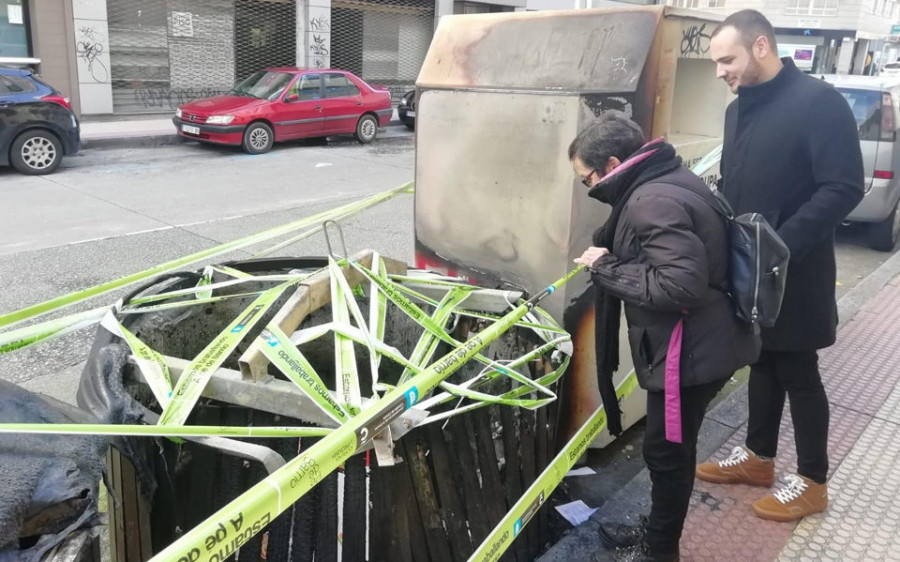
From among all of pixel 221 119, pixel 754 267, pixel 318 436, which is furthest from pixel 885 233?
pixel 221 119

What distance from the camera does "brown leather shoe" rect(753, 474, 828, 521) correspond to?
10.2 ft

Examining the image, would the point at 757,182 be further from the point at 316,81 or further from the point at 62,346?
the point at 316,81

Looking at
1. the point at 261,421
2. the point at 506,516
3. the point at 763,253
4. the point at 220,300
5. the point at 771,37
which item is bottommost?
the point at 506,516

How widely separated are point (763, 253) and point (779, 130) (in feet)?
2.09

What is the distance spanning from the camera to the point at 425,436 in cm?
222

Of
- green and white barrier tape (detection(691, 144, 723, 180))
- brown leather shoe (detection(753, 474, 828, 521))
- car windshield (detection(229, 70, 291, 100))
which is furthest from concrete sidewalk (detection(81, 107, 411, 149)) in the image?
brown leather shoe (detection(753, 474, 828, 521))

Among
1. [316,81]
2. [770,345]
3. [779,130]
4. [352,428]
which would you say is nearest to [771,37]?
[779,130]

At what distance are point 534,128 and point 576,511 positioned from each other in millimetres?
1686

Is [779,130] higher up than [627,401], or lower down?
higher up

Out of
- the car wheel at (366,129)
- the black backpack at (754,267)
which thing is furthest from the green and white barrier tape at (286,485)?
the car wheel at (366,129)

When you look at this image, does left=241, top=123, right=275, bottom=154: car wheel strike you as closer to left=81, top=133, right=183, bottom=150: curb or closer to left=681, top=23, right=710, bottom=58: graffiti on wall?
left=81, top=133, right=183, bottom=150: curb

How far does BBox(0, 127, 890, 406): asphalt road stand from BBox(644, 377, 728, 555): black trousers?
3320 millimetres

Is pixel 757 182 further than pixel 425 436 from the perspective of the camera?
Yes

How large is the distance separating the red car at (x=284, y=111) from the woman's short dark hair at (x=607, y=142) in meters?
11.7
